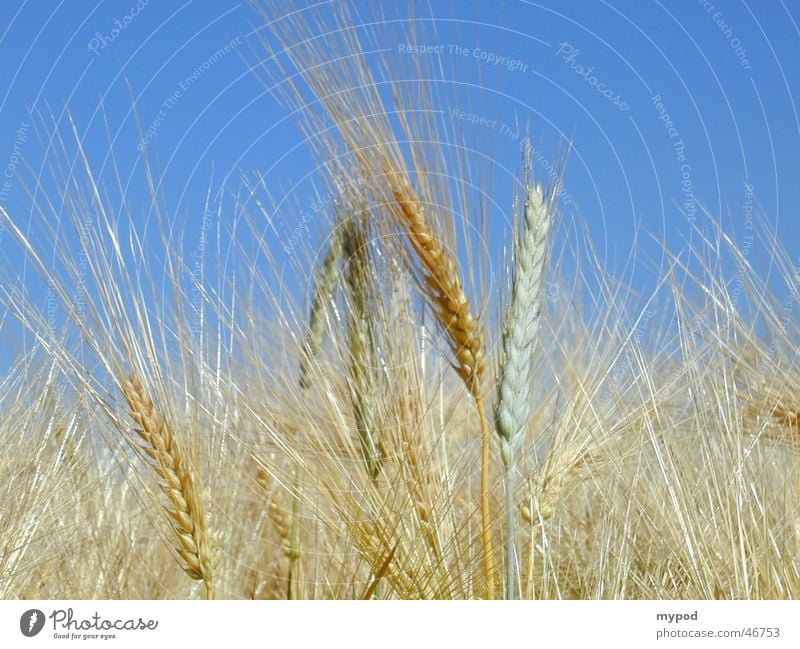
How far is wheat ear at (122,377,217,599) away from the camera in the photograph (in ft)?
4.56

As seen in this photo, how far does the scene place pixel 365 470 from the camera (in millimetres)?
1524

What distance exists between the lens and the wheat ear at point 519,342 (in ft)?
4.46

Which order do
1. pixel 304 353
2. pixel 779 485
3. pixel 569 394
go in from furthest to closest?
pixel 779 485
pixel 569 394
pixel 304 353
